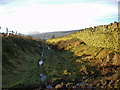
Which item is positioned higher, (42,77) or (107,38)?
(107,38)

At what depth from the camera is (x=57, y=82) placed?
27.5 meters

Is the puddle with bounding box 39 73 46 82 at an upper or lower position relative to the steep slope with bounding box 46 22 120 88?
lower

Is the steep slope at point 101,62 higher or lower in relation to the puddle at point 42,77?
higher

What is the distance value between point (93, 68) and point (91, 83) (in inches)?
342

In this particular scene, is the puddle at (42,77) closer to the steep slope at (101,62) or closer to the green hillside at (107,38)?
the steep slope at (101,62)

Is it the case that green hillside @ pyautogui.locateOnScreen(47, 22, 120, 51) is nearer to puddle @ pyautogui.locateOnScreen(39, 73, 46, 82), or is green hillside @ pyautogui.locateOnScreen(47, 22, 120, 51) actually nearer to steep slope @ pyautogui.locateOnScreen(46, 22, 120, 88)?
steep slope @ pyautogui.locateOnScreen(46, 22, 120, 88)

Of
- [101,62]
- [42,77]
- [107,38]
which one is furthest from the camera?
[107,38]

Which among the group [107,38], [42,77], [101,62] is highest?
[107,38]

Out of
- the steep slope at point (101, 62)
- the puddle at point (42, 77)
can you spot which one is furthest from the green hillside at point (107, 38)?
the puddle at point (42, 77)

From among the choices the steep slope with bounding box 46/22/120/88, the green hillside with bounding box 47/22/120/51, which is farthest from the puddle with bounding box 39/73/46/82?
the green hillside with bounding box 47/22/120/51

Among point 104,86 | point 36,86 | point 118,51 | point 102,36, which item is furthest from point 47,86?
point 102,36

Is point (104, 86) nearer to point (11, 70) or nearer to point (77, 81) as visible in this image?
point (77, 81)

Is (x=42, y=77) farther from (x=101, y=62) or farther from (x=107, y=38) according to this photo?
(x=107, y=38)

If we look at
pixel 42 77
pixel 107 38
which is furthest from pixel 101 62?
pixel 42 77
